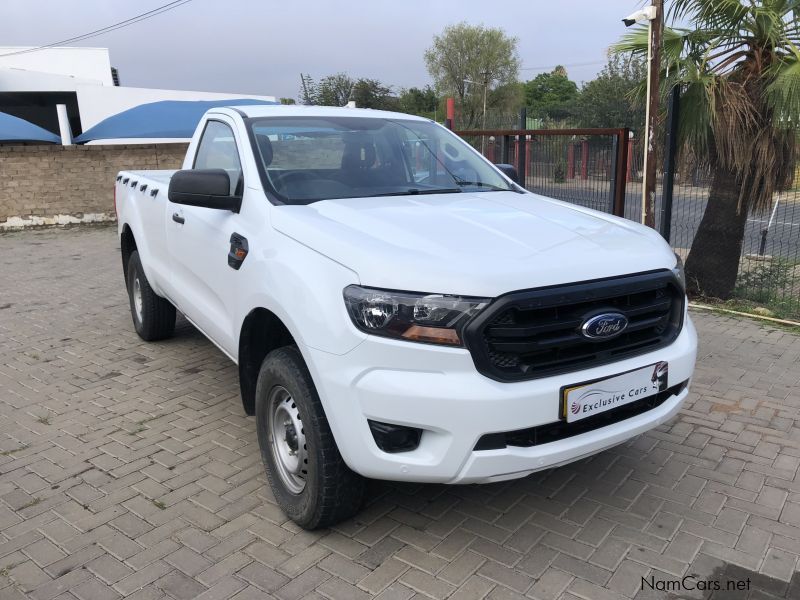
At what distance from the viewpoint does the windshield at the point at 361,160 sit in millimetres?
3566

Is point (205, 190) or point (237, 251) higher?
point (205, 190)

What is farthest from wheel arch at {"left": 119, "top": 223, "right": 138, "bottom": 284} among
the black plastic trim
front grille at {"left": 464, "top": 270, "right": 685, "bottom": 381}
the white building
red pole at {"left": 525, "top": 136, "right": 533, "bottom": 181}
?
the white building

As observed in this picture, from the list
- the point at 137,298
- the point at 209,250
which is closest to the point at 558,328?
the point at 209,250

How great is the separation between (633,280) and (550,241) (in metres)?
0.37

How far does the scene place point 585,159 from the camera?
7730mm

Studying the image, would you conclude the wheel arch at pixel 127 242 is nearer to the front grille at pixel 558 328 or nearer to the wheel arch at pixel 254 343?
the wheel arch at pixel 254 343

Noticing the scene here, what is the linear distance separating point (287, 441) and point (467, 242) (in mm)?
1241

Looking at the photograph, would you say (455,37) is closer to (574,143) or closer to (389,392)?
(574,143)

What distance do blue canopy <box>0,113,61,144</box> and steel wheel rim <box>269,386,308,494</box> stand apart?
1448 centimetres

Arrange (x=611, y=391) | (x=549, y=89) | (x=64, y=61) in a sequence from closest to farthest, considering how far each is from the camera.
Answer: (x=611, y=391) < (x=64, y=61) < (x=549, y=89)

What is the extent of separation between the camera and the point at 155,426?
13.9ft

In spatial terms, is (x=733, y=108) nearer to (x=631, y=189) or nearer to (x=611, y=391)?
(x=631, y=189)

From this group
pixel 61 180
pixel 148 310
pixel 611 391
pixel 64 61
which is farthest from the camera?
pixel 64 61

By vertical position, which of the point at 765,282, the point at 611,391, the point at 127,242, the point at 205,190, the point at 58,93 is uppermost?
the point at 58,93
